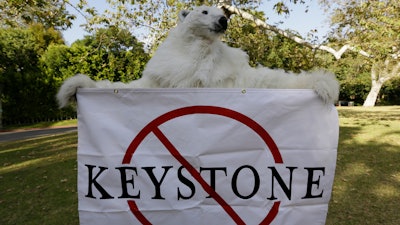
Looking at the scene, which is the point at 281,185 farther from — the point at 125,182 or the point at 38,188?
the point at 38,188

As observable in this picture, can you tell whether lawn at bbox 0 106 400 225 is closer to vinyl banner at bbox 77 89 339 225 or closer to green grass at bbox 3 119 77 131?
vinyl banner at bbox 77 89 339 225

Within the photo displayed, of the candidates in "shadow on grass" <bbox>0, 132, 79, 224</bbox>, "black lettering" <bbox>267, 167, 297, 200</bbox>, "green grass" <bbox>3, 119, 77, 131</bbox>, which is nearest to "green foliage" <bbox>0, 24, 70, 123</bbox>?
"green grass" <bbox>3, 119, 77, 131</bbox>

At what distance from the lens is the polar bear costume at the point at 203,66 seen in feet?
6.56

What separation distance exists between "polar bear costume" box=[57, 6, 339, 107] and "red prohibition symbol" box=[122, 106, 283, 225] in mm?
326

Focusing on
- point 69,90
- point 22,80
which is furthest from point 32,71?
point 69,90

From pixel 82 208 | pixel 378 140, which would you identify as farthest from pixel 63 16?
pixel 378 140

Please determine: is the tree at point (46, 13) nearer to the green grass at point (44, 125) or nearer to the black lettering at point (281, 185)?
the black lettering at point (281, 185)

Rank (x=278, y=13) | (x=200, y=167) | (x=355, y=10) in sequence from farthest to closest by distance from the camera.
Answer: (x=355, y=10) → (x=278, y=13) → (x=200, y=167)

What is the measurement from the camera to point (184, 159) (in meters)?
1.73

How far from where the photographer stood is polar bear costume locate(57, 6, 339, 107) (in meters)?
2.00

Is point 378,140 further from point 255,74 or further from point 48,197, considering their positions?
point 48,197

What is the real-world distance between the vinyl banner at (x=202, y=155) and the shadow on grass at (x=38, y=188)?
2124 millimetres

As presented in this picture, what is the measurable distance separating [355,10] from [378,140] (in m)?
3.62

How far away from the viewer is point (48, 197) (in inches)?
167
